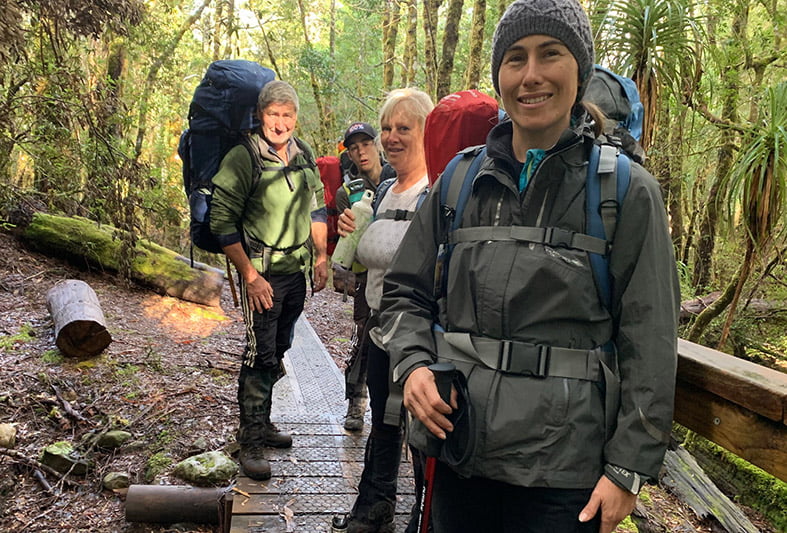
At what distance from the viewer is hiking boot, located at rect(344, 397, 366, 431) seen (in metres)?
4.35

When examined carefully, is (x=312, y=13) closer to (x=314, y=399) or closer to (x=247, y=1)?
(x=247, y=1)

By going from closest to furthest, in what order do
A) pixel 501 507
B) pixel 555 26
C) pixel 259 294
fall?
pixel 555 26 → pixel 501 507 → pixel 259 294

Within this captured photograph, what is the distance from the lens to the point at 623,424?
1377mm

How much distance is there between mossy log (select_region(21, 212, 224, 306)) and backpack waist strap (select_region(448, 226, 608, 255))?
805cm

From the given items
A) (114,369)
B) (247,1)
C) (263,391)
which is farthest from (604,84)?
(247,1)

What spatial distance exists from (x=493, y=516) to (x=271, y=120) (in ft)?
8.63

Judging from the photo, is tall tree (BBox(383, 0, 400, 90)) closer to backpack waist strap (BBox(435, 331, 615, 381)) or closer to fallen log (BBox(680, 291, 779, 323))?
fallen log (BBox(680, 291, 779, 323))

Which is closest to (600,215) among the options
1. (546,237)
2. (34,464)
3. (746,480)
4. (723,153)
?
(546,237)

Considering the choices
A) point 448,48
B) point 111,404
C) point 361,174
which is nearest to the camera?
point 361,174

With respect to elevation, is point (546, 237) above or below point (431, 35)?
below

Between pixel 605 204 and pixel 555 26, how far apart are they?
19.4 inches

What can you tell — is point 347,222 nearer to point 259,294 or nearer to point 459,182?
point 259,294

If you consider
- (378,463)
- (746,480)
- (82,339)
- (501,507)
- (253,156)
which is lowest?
(746,480)

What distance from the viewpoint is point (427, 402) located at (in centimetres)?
155
